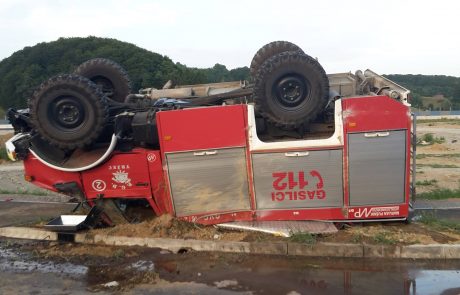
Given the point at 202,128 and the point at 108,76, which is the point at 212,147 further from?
the point at 108,76

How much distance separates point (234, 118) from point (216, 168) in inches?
30.8

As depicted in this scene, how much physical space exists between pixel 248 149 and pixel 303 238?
4.84ft

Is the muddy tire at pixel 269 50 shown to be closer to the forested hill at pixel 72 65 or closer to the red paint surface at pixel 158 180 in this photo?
the red paint surface at pixel 158 180

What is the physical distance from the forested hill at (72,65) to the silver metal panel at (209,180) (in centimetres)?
5619

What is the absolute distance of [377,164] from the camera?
6371 millimetres

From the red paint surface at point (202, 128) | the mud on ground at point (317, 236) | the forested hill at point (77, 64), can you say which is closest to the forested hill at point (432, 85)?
the forested hill at point (77, 64)

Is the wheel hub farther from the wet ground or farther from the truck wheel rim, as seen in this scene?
the truck wheel rim

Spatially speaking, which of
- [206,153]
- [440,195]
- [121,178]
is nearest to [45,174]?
[121,178]

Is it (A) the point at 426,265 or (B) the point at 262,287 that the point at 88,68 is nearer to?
(B) the point at 262,287

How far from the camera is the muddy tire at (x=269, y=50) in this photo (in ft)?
27.1

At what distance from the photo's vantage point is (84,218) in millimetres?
7176

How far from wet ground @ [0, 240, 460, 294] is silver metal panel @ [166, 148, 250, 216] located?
0.78m

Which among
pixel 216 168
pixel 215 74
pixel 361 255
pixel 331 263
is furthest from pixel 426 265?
pixel 215 74

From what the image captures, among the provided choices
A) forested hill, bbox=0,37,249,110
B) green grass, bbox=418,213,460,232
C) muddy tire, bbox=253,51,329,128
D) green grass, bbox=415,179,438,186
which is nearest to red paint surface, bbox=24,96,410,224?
muddy tire, bbox=253,51,329,128
